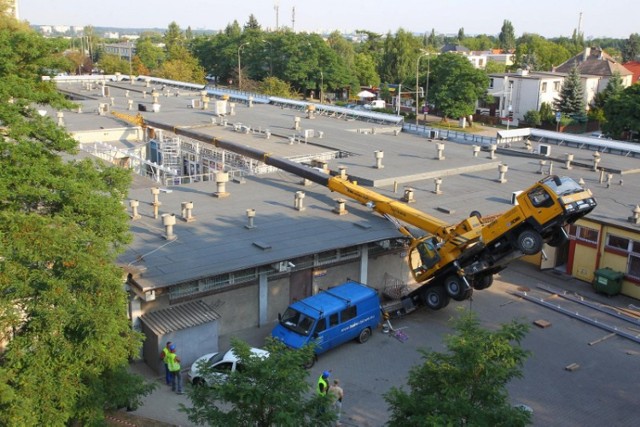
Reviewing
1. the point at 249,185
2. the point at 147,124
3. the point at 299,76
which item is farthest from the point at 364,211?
the point at 299,76

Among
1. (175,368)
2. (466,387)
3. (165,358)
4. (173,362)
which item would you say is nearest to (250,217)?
(165,358)

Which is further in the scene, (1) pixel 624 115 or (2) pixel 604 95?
(2) pixel 604 95

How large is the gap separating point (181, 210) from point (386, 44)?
3175 inches

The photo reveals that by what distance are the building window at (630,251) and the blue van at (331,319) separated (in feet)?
31.8

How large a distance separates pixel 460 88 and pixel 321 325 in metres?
54.8

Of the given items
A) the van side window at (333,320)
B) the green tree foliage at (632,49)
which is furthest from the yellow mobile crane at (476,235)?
the green tree foliage at (632,49)

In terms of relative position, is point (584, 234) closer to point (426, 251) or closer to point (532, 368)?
point (426, 251)

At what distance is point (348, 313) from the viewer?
17.2 metres

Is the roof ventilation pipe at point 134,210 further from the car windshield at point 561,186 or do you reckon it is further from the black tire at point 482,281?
the car windshield at point 561,186

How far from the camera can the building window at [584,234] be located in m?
22.7

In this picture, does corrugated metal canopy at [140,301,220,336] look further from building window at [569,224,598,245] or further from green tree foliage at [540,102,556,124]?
green tree foliage at [540,102,556,124]

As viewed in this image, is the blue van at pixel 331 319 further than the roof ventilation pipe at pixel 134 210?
No

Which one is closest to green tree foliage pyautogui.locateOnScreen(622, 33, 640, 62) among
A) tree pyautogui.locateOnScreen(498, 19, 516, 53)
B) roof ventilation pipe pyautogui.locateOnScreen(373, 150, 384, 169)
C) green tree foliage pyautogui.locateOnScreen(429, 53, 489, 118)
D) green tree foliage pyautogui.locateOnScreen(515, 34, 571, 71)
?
green tree foliage pyautogui.locateOnScreen(515, 34, 571, 71)

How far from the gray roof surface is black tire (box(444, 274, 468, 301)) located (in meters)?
2.35
